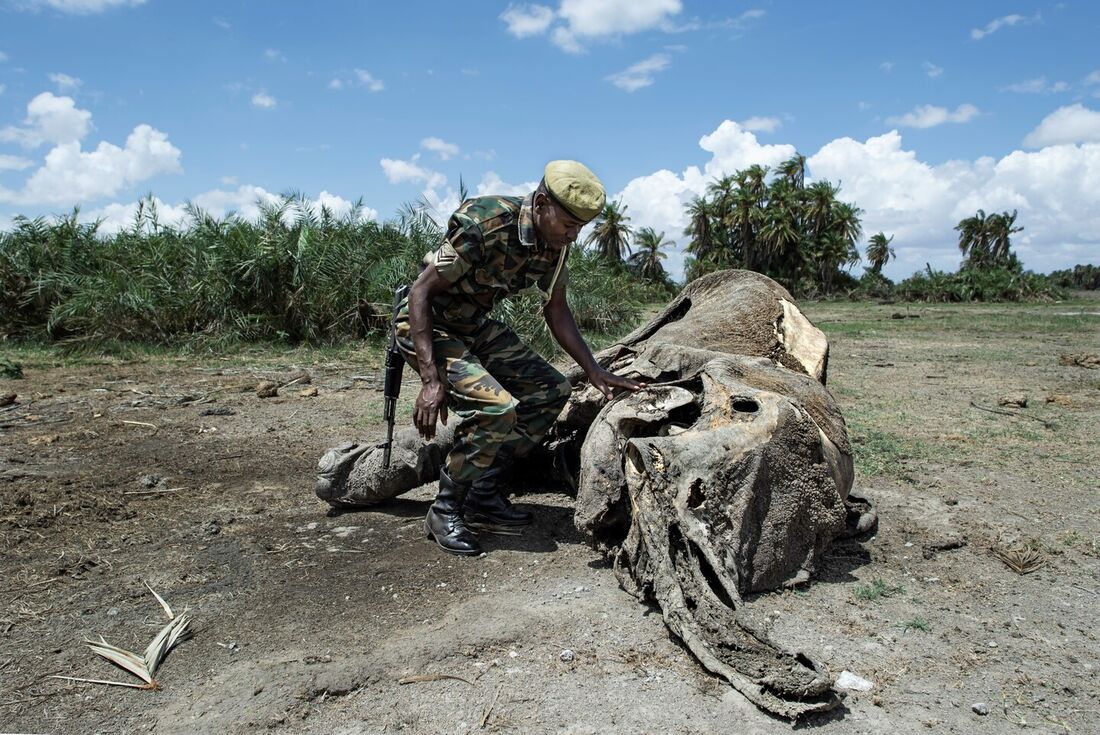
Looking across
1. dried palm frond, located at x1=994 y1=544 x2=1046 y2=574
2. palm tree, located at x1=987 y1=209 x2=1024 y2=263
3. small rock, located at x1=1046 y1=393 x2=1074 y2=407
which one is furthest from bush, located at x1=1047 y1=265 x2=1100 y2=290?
dried palm frond, located at x1=994 y1=544 x2=1046 y2=574

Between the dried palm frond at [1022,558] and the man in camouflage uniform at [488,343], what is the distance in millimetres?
1730

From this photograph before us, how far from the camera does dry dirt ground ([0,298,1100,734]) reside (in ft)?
8.04

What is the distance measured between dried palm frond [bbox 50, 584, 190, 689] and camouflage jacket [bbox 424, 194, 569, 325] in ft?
5.34

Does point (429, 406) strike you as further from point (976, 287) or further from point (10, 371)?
point (976, 287)

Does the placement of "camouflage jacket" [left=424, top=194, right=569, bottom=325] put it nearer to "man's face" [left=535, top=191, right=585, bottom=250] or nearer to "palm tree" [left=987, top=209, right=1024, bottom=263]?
"man's face" [left=535, top=191, right=585, bottom=250]

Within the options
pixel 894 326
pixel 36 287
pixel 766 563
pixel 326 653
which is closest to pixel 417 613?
pixel 326 653

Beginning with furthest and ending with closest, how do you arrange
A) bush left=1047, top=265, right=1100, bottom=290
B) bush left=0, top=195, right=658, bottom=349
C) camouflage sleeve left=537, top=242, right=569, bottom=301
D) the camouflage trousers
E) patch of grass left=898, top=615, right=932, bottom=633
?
bush left=1047, top=265, right=1100, bottom=290
bush left=0, top=195, right=658, bottom=349
camouflage sleeve left=537, top=242, right=569, bottom=301
the camouflage trousers
patch of grass left=898, top=615, right=932, bottom=633

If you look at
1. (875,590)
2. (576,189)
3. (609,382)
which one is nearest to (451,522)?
(609,382)

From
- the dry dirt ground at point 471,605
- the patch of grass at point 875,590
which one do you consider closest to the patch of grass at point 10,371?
the dry dirt ground at point 471,605

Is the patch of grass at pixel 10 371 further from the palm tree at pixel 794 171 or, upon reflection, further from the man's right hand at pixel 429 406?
the palm tree at pixel 794 171

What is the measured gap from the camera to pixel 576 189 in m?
3.36

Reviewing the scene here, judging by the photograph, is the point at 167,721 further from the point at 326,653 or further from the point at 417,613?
the point at 417,613

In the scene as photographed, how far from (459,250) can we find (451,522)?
3.90 feet

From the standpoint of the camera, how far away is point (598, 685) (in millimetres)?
2561
